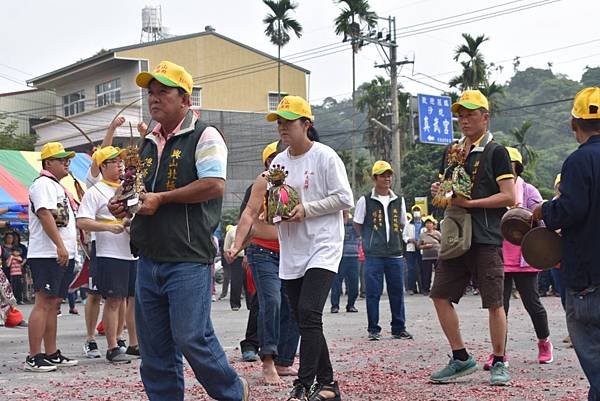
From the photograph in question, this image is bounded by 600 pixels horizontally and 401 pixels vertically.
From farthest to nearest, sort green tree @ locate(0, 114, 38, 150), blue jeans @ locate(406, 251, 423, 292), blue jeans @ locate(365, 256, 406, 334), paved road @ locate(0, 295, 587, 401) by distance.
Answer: green tree @ locate(0, 114, 38, 150) < blue jeans @ locate(406, 251, 423, 292) < blue jeans @ locate(365, 256, 406, 334) < paved road @ locate(0, 295, 587, 401)

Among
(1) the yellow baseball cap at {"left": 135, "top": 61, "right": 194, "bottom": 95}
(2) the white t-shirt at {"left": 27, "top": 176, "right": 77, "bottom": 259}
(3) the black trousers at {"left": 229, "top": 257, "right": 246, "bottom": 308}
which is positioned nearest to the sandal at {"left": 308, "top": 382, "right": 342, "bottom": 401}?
(1) the yellow baseball cap at {"left": 135, "top": 61, "right": 194, "bottom": 95}

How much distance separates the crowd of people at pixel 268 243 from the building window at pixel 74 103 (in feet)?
146

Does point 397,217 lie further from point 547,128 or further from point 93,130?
point 547,128

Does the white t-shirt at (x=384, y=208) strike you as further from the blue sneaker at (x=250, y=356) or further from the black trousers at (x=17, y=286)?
the black trousers at (x=17, y=286)

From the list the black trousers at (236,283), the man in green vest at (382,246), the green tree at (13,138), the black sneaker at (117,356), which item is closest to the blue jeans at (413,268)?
the black trousers at (236,283)

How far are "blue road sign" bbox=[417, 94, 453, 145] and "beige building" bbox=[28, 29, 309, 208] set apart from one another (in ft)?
60.3

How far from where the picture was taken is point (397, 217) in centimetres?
1290

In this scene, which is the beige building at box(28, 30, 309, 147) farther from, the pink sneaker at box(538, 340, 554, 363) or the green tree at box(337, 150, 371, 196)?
the pink sneaker at box(538, 340, 554, 363)

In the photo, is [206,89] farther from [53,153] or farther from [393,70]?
[53,153]

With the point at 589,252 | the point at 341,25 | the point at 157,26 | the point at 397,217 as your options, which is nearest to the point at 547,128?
the point at 157,26

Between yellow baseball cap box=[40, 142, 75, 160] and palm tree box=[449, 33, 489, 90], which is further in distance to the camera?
palm tree box=[449, 33, 489, 90]

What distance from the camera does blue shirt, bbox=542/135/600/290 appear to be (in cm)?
505

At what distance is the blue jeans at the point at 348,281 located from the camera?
1759cm

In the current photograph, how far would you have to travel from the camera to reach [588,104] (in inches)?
206
